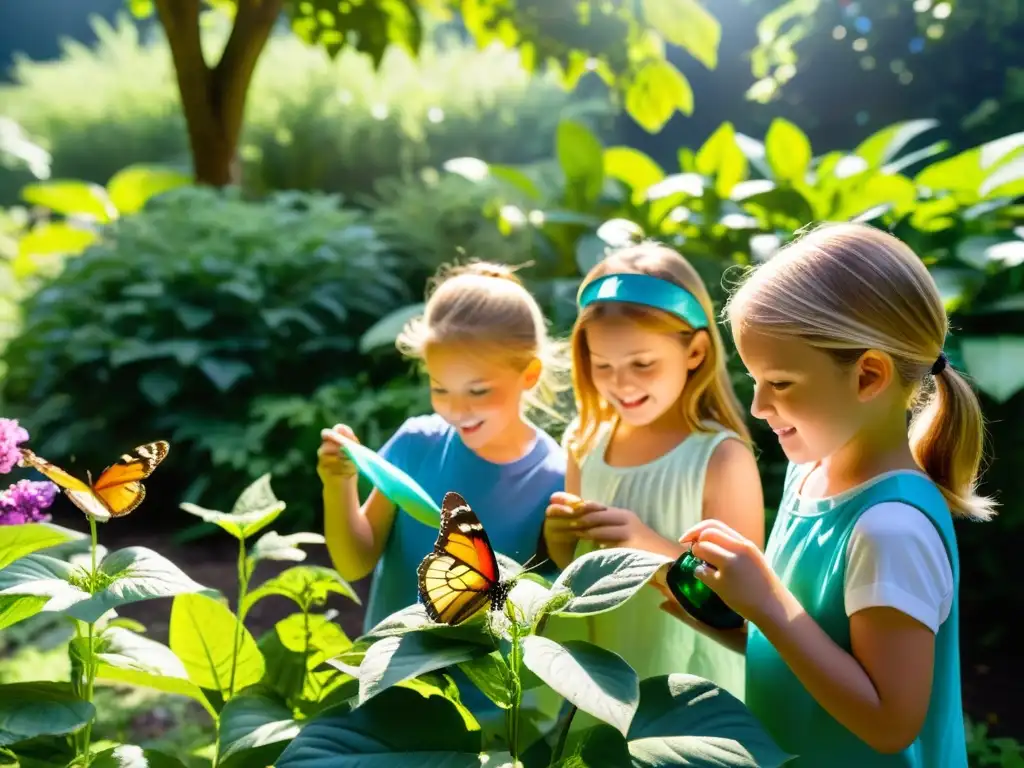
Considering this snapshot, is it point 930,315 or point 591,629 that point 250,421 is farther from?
point 930,315

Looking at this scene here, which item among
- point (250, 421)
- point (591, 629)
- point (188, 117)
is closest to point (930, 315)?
point (591, 629)

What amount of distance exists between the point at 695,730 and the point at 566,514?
0.53 m

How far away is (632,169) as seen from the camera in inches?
171

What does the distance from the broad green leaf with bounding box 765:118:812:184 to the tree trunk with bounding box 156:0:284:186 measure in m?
2.93

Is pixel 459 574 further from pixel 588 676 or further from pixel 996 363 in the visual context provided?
pixel 996 363

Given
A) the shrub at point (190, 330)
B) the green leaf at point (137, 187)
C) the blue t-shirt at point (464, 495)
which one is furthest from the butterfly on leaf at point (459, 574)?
the green leaf at point (137, 187)

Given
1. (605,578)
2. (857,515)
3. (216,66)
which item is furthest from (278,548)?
(216,66)

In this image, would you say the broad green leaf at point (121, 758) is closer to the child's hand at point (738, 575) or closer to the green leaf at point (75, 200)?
the child's hand at point (738, 575)

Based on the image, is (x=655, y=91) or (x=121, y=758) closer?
(x=121, y=758)

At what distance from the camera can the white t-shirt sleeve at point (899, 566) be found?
1.09 meters

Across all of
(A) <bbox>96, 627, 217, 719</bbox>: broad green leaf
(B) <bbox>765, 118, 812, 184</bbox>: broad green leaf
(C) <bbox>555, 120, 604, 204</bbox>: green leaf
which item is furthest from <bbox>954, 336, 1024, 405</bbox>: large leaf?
(A) <bbox>96, 627, 217, 719</bbox>: broad green leaf

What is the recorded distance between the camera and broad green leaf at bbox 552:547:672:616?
1.05 meters

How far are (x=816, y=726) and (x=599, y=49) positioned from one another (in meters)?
4.78

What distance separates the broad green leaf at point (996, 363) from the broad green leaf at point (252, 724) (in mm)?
2312
